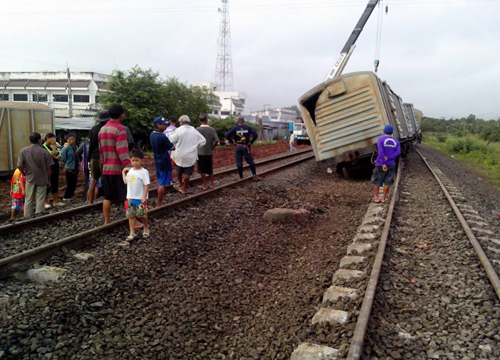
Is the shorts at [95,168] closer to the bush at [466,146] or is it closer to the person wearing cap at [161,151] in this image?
the person wearing cap at [161,151]

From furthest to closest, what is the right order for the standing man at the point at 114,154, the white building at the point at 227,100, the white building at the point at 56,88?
1. the white building at the point at 227,100
2. the white building at the point at 56,88
3. the standing man at the point at 114,154

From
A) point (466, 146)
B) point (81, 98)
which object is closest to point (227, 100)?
point (81, 98)

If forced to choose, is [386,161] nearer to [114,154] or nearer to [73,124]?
[114,154]

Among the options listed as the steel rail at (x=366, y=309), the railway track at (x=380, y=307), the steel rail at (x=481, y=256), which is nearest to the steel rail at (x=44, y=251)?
the railway track at (x=380, y=307)

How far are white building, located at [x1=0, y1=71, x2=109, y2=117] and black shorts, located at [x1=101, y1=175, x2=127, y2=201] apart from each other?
154 feet

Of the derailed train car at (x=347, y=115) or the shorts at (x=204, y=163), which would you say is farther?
the derailed train car at (x=347, y=115)

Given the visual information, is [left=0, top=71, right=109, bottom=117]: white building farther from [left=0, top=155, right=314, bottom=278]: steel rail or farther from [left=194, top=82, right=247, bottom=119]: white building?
[left=0, top=155, right=314, bottom=278]: steel rail

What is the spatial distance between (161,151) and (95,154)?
45.7 inches

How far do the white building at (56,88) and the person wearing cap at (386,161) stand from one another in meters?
46.6

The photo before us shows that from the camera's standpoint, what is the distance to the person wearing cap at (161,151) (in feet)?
22.3

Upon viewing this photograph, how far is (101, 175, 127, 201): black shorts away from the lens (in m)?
5.42

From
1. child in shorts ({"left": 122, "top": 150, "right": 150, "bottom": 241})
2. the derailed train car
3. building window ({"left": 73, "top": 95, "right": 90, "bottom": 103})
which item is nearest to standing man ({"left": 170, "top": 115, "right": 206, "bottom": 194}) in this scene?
child in shorts ({"left": 122, "top": 150, "right": 150, "bottom": 241})

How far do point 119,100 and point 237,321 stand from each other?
2209cm

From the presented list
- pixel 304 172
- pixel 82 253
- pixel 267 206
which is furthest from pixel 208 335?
pixel 304 172
